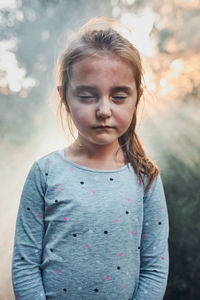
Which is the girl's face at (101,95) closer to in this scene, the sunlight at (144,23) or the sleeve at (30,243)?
the sleeve at (30,243)

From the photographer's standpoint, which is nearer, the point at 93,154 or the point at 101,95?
the point at 101,95

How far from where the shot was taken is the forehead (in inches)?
31.9

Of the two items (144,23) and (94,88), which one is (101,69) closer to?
(94,88)

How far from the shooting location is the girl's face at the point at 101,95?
0.81 m

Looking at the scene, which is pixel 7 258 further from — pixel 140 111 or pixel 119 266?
pixel 140 111

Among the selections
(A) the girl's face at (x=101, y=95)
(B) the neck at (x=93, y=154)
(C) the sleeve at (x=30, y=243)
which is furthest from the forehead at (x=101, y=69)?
(C) the sleeve at (x=30, y=243)

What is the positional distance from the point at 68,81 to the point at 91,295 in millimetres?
689

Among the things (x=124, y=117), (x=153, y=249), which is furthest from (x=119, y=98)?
(x=153, y=249)

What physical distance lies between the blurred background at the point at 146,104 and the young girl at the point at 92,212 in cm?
82

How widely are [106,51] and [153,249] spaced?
2.24 feet

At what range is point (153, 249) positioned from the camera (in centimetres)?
91

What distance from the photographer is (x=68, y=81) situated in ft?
2.89

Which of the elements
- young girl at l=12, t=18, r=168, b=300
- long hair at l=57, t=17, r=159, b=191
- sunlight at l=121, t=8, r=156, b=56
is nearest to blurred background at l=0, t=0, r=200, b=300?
sunlight at l=121, t=8, r=156, b=56

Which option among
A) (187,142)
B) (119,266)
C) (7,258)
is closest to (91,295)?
(119,266)
